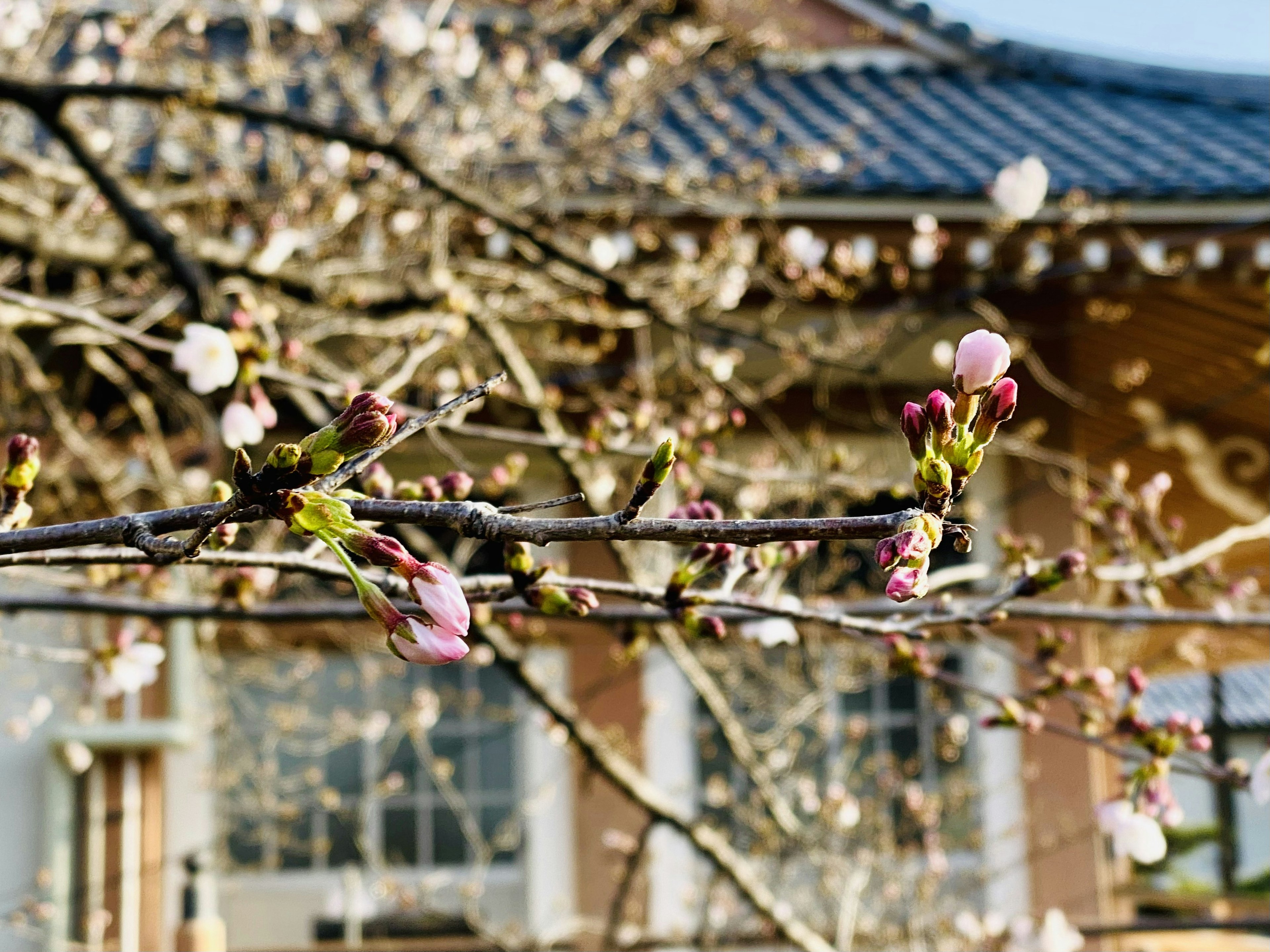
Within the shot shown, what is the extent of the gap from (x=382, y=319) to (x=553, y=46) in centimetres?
274

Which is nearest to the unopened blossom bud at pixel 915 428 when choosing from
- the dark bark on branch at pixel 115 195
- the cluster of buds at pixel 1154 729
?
the cluster of buds at pixel 1154 729

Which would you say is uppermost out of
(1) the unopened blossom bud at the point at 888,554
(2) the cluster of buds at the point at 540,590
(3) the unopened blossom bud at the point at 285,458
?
(3) the unopened blossom bud at the point at 285,458

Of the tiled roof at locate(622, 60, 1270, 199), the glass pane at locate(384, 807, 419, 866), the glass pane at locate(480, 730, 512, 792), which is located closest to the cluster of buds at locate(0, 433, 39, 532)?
the tiled roof at locate(622, 60, 1270, 199)

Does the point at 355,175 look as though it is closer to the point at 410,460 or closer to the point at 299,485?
the point at 410,460

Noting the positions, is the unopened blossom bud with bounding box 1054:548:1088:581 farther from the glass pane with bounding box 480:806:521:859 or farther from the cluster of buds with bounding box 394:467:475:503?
the glass pane with bounding box 480:806:521:859

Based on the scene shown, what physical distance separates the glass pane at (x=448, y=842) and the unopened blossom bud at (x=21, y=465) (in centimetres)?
416

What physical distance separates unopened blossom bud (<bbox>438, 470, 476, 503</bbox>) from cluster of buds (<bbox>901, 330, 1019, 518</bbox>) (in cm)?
54

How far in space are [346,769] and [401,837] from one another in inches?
13.1

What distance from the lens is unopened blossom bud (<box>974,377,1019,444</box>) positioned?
0.77 metres

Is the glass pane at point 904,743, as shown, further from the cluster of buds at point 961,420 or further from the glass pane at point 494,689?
the cluster of buds at point 961,420

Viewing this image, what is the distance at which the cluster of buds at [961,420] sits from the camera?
0.74 m

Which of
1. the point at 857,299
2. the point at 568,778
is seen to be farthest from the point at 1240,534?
the point at 568,778

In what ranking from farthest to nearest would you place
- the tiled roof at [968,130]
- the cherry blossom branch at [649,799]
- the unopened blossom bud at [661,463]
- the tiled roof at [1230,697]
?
the tiled roof at [1230,697] < the tiled roof at [968,130] < the cherry blossom branch at [649,799] < the unopened blossom bud at [661,463]

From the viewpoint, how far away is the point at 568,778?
4.69 m
